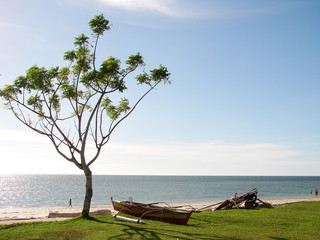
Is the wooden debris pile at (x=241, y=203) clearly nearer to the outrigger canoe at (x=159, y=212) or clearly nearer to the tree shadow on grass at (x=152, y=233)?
the outrigger canoe at (x=159, y=212)

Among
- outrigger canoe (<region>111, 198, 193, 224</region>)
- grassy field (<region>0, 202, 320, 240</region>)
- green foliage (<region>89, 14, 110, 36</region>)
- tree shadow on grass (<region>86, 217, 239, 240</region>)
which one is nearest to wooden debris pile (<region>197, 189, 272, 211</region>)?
grassy field (<region>0, 202, 320, 240</region>)

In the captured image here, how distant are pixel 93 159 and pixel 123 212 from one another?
4.98m

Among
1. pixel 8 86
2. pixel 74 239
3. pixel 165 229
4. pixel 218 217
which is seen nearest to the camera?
pixel 74 239

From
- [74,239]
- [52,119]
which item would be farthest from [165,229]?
[52,119]

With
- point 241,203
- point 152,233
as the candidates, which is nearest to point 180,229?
point 152,233

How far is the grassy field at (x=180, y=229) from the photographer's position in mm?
14266

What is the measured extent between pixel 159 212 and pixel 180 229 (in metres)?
3.16

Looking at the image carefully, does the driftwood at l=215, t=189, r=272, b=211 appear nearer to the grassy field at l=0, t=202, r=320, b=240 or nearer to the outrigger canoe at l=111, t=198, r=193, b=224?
the grassy field at l=0, t=202, r=320, b=240

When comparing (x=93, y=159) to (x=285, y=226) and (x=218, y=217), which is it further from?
(x=285, y=226)

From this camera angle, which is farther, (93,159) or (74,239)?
(93,159)

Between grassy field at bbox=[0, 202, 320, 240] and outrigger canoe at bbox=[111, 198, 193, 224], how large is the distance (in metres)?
0.62

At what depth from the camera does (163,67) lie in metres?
21.5

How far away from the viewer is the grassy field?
46.8 feet

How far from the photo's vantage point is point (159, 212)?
760 inches
